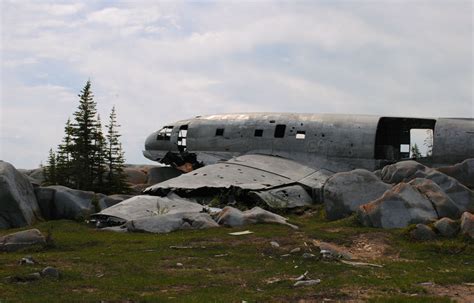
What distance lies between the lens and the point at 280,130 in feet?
131

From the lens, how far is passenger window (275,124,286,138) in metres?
39.6

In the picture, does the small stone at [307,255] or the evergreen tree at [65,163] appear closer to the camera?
the small stone at [307,255]

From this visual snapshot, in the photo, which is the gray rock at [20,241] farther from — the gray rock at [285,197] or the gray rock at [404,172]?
the gray rock at [404,172]

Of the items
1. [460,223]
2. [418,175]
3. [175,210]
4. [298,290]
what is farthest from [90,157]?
[298,290]

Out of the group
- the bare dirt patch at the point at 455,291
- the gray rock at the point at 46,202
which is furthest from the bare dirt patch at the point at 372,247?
the gray rock at the point at 46,202

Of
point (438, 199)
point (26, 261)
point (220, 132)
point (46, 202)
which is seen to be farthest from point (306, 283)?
point (220, 132)

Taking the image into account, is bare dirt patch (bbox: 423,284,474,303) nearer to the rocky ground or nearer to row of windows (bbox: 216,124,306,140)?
the rocky ground

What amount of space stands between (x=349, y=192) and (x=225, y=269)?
11.5 metres

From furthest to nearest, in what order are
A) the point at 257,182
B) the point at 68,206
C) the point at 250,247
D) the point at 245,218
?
the point at 257,182 < the point at 68,206 < the point at 245,218 < the point at 250,247

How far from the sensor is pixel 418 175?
28906mm

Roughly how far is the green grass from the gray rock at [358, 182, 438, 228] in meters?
0.87

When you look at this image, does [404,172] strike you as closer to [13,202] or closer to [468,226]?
[468,226]

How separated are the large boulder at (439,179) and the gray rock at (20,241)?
15492 mm

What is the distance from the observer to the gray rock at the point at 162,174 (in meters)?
43.0
